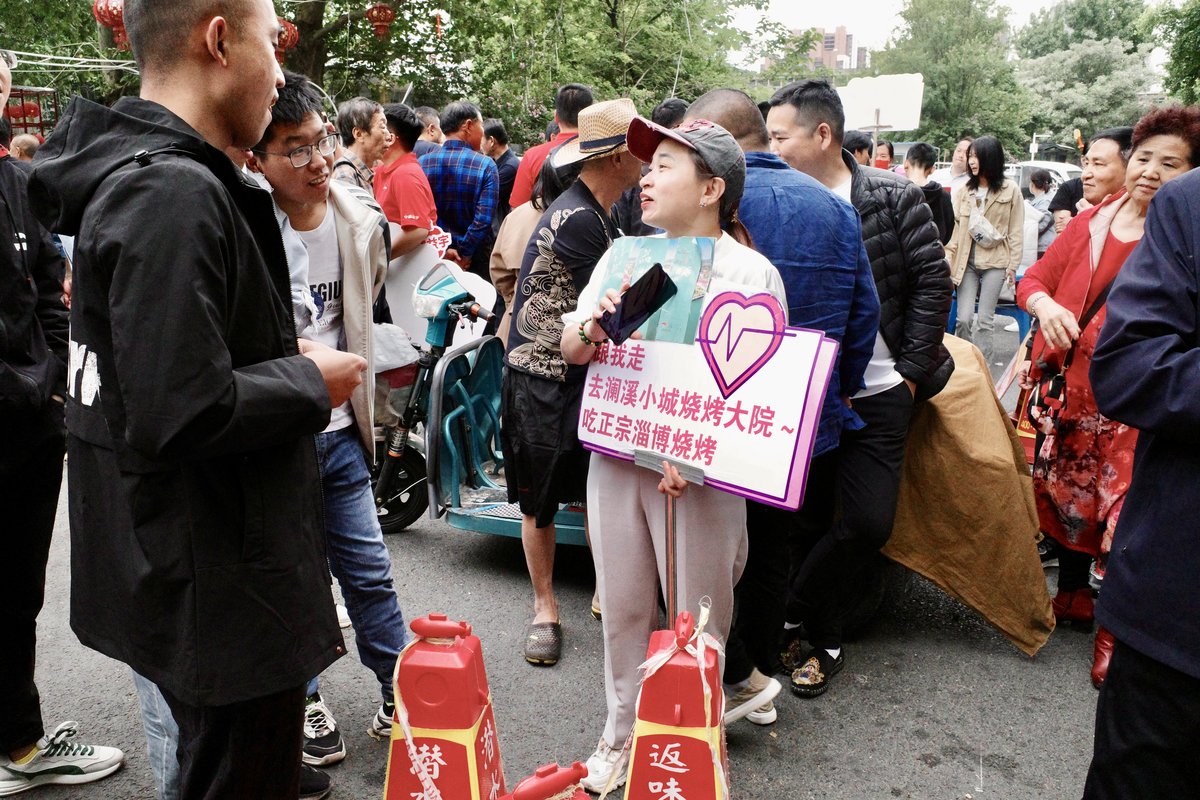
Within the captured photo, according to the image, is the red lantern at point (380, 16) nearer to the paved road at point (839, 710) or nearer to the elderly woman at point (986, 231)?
the elderly woman at point (986, 231)

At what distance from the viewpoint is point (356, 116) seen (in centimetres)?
600

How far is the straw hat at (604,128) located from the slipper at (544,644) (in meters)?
1.85

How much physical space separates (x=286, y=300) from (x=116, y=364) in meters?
0.36

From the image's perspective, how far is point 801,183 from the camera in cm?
295

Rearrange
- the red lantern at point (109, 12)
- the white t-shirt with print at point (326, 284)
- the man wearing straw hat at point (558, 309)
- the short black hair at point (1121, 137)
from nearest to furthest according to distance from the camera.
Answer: the white t-shirt with print at point (326, 284) < the man wearing straw hat at point (558, 309) < the short black hair at point (1121, 137) < the red lantern at point (109, 12)

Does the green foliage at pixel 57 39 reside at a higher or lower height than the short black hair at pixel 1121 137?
higher

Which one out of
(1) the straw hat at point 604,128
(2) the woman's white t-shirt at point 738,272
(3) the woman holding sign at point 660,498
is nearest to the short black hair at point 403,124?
(1) the straw hat at point 604,128

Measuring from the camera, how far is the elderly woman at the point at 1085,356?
11.4 ft

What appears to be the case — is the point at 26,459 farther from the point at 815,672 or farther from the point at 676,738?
the point at 815,672

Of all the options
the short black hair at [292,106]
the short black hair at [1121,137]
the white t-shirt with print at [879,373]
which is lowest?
the white t-shirt with print at [879,373]

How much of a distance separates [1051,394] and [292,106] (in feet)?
10.0

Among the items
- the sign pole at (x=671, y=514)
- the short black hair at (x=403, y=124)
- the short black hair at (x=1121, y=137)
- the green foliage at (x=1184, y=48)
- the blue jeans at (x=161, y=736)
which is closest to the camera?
the blue jeans at (x=161, y=736)

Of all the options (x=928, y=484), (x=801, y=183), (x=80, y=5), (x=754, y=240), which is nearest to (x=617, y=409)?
(x=754, y=240)

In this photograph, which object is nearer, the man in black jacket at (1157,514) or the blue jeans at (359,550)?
the man in black jacket at (1157,514)
